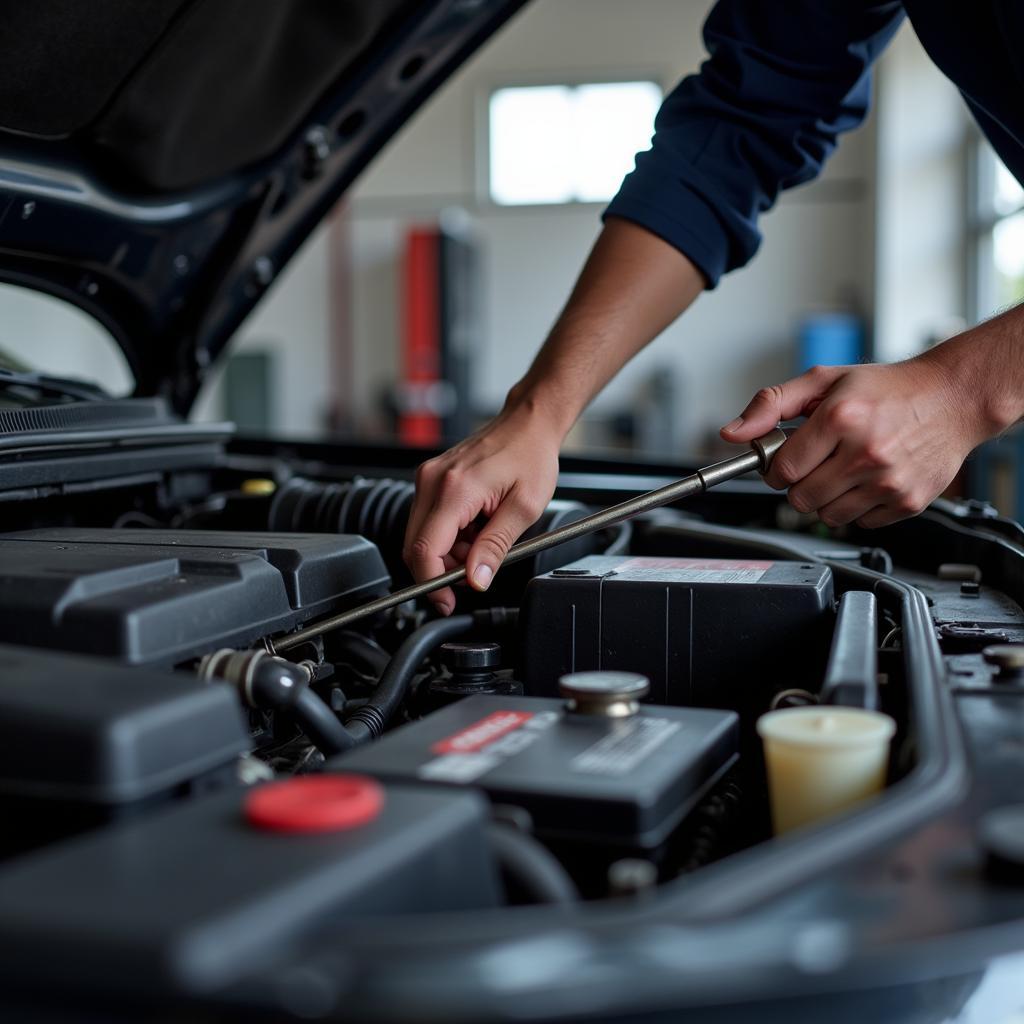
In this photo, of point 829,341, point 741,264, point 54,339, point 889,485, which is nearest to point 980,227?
point 829,341

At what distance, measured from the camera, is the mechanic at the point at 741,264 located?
39.5 inches

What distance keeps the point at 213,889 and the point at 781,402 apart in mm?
715

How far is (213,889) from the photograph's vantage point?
42cm

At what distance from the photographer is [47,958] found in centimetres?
39

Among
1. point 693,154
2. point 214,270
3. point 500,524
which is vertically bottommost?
point 500,524

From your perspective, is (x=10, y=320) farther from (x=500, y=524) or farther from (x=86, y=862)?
(x=86, y=862)

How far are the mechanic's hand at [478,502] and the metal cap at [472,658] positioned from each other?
87 mm

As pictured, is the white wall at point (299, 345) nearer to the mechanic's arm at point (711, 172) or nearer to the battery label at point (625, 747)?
the mechanic's arm at point (711, 172)

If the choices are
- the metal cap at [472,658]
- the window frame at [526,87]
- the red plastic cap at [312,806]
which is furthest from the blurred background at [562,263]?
the red plastic cap at [312,806]

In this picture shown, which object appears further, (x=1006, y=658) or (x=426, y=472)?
(x=426, y=472)

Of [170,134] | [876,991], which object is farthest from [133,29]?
[876,991]

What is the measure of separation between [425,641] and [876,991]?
54cm

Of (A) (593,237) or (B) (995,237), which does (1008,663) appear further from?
(A) (593,237)

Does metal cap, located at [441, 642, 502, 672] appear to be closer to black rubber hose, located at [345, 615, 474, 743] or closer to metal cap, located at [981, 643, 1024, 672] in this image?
black rubber hose, located at [345, 615, 474, 743]
